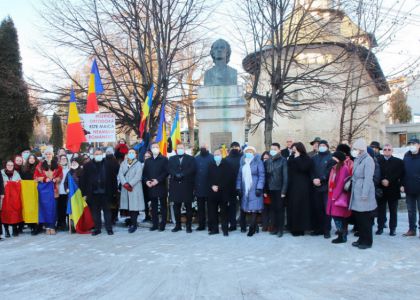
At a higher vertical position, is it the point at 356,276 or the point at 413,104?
the point at 413,104

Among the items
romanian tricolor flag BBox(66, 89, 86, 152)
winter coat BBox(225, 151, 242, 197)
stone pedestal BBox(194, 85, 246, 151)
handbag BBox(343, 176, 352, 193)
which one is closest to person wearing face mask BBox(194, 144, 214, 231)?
winter coat BBox(225, 151, 242, 197)

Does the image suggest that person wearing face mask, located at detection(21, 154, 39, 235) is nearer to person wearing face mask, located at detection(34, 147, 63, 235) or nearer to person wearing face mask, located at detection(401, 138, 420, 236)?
person wearing face mask, located at detection(34, 147, 63, 235)

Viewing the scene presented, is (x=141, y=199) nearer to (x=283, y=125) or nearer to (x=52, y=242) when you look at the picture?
(x=52, y=242)

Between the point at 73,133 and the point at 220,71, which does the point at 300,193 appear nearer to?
the point at 220,71

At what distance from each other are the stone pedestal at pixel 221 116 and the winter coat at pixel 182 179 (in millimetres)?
2251

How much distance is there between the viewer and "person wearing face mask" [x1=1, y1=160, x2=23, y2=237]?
9.38 m

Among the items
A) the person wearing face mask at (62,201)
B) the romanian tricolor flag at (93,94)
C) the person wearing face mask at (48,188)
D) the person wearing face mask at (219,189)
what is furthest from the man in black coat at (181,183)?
the romanian tricolor flag at (93,94)

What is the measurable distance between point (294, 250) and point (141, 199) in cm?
388

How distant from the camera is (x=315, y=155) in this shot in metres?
8.91

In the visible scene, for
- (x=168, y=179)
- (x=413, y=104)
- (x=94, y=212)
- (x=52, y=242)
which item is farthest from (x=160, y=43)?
(x=413, y=104)

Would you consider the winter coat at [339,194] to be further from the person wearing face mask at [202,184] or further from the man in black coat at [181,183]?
the man in black coat at [181,183]

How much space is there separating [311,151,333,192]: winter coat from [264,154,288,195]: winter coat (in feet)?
2.05

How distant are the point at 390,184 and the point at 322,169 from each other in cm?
146

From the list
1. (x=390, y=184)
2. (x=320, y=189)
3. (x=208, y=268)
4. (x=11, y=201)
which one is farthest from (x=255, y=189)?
(x=11, y=201)
